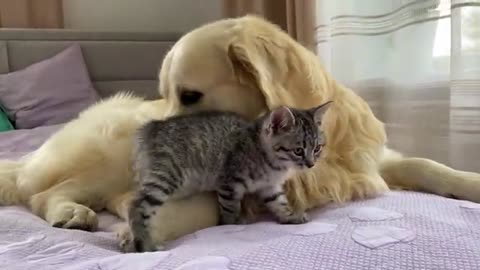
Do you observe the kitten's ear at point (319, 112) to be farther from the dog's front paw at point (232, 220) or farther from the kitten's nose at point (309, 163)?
the dog's front paw at point (232, 220)

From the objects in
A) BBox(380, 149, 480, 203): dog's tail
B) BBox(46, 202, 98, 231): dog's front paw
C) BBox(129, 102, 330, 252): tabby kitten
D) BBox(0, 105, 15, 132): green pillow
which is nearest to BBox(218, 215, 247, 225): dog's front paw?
BBox(129, 102, 330, 252): tabby kitten

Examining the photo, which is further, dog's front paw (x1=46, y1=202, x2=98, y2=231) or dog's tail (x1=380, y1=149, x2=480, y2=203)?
dog's tail (x1=380, y1=149, x2=480, y2=203)

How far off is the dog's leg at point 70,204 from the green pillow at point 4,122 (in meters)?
1.54

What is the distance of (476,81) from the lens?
1558 mm

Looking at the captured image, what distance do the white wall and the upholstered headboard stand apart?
0.96 ft

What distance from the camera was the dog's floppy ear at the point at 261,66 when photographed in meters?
1.18

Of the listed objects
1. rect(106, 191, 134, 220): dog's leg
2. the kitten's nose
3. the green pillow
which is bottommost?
the green pillow

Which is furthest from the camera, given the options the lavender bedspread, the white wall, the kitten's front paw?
the white wall

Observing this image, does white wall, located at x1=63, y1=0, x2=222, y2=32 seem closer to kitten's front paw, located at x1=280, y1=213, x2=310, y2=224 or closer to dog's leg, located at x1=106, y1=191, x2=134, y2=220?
dog's leg, located at x1=106, y1=191, x2=134, y2=220

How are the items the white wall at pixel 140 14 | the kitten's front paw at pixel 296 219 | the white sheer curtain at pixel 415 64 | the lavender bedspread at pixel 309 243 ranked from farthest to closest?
the white wall at pixel 140 14 < the white sheer curtain at pixel 415 64 < the kitten's front paw at pixel 296 219 < the lavender bedspread at pixel 309 243

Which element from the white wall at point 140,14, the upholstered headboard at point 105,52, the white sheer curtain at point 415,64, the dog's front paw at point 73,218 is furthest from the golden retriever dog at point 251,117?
the white wall at point 140,14

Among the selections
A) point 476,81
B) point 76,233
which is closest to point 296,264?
point 76,233

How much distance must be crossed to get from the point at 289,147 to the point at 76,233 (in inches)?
16.6

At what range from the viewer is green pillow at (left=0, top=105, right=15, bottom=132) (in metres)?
2.72
